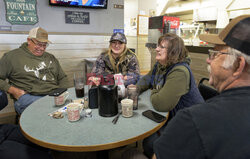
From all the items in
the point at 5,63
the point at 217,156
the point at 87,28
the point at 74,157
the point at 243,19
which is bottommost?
the point at 74,157

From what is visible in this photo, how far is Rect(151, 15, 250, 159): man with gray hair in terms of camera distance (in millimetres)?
540

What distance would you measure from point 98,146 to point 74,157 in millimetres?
1156

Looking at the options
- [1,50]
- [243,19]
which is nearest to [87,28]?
[1,50]

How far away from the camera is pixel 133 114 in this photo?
1227 mm

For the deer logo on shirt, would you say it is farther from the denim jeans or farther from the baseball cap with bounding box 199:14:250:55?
the baseball cap with bounding box 199:14:250:55

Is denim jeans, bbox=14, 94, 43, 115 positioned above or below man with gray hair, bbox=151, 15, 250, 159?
below

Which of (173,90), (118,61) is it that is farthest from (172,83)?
(118,61)

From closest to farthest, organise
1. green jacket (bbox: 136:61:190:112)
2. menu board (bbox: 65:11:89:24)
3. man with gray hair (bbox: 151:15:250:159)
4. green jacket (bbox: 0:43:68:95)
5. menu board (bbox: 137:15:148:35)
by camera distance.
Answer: man with gray hair (bbox: 151:15:250:159) < green jacket (bbox: 136:61:190:112) < green jacket (bbox: 0:43:68:95) < menu board (bbox: 65:11:89:24) < menu board (bbox: 137:15:148:35)

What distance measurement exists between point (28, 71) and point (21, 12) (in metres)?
1.21

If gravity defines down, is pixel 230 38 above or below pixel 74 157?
above

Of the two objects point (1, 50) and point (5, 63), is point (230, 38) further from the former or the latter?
point (1, 50)

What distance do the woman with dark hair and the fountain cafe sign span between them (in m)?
2.28

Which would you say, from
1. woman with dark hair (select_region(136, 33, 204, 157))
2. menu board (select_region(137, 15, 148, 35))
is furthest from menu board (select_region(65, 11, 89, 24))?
menu board (select_region(137, 15, 148, 35))

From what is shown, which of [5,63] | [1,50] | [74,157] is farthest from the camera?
[1,50]
